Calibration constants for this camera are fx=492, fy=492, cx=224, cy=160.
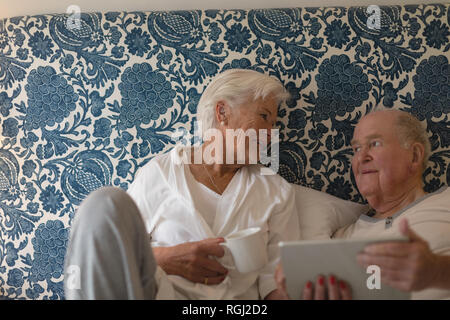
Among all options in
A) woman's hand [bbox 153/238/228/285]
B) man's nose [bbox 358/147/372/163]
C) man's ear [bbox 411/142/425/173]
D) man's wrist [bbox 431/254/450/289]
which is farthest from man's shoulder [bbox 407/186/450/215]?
woman's hand [bbox 153/238/228/285]

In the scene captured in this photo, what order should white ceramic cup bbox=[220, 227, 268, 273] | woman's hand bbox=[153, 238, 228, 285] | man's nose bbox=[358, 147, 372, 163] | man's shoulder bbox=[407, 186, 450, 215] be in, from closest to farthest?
white ceramic cup bbox=[220, 227, 268, 273]
woman's hand bbox=[153, 238, 228, 285]
man's shoulder bbox=[407, 186, 450, 215]
man's nose bbox=[358, 147, 372, 163]

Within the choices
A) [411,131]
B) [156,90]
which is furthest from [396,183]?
[156,90]

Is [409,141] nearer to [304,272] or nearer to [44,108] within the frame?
[304,272]

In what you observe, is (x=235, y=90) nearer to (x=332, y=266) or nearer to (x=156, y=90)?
(x=156, y=90)

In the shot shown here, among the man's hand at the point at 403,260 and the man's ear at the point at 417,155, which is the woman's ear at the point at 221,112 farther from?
the man's hand at the point at 403,260

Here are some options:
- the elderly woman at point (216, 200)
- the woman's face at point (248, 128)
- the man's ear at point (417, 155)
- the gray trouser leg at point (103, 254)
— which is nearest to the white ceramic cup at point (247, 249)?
the elderly woman at point (216, 200)

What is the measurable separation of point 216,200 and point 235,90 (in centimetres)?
38

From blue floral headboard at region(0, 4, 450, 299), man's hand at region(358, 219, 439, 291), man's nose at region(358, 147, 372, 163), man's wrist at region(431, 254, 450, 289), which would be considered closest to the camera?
man's hand at region(358, 219, 439, 291)

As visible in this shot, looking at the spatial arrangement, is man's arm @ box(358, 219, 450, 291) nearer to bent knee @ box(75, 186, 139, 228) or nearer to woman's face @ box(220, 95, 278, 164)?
bent knee @ box(75, 186, 139, 228)

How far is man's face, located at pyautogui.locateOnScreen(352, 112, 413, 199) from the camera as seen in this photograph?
5.15ft

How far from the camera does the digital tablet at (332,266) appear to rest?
1.07m

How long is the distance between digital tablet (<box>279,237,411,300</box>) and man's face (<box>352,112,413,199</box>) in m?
0.51

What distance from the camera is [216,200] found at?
159 cm
